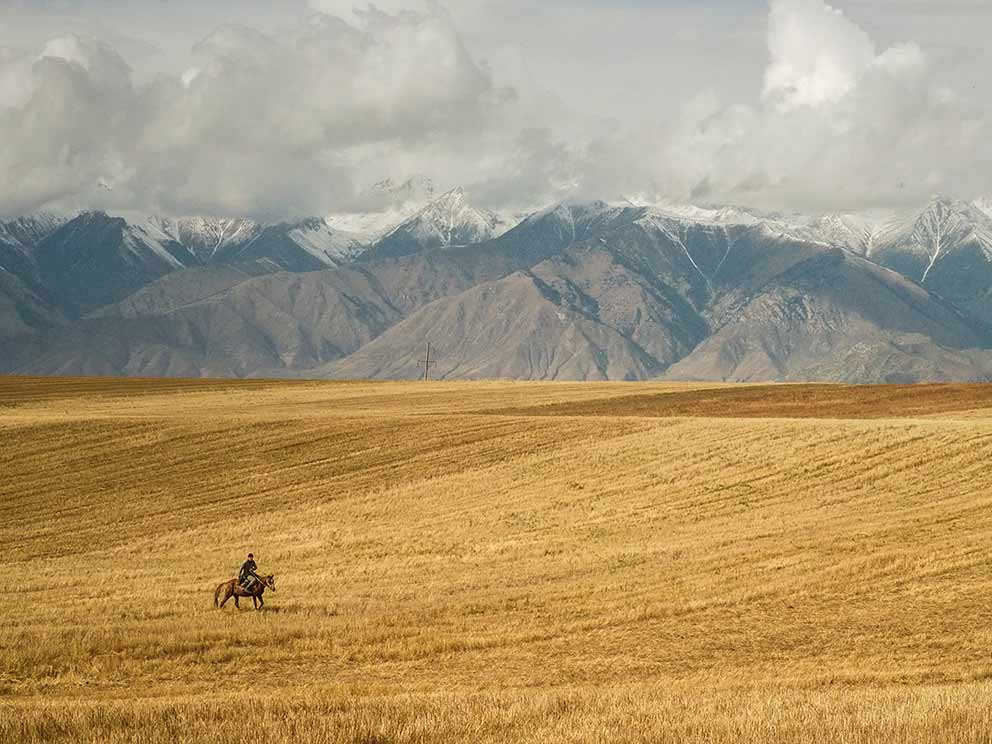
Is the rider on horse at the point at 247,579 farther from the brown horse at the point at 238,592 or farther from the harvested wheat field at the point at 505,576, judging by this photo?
the harvested wheat field at the point at 505,576

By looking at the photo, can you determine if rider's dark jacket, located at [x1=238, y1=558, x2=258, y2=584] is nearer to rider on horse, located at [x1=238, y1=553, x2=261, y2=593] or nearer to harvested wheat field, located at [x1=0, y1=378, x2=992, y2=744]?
rider on horse, located at [x1=238, y1=553, x2=261, y2=593]

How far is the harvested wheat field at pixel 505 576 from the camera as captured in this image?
15445 mm

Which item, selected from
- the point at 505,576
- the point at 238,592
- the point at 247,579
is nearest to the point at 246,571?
the point at 247,579

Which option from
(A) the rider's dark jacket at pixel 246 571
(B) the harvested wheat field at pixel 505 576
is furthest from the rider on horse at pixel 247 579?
(B) the harvested wheat field at pixel 505 576

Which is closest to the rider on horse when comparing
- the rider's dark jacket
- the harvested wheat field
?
the rider's dark jacket

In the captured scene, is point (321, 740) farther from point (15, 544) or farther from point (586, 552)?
point (15, 544)

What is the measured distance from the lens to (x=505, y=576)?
106 feet

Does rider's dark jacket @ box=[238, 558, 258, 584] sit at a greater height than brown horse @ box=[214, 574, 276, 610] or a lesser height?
greater

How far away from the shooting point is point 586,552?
35.6m

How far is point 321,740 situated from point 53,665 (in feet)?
32.2

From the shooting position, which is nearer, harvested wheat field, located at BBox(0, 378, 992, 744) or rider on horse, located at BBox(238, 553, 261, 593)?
harvested wheat field, located at BBox(0, 378, 992, 744)

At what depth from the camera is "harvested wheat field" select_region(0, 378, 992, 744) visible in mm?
15445

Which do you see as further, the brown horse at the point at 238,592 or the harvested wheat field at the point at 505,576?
the brown horse at the point at 238,592

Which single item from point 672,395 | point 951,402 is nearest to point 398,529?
point 951,402
